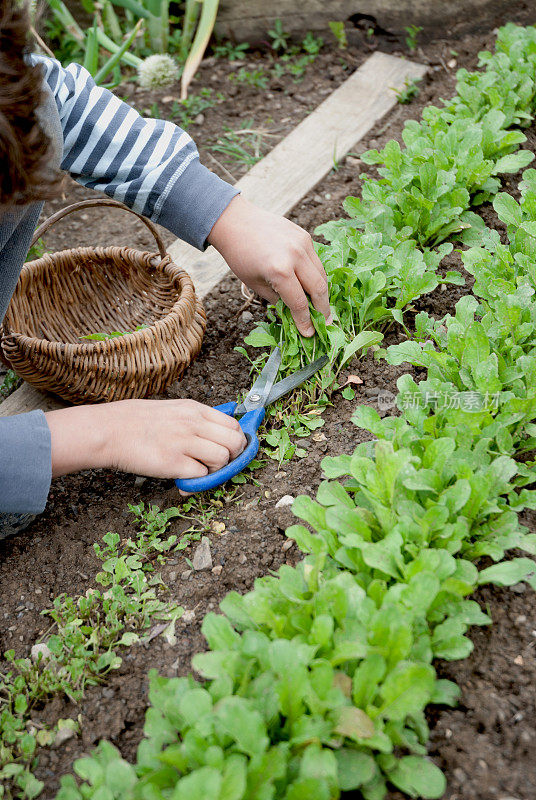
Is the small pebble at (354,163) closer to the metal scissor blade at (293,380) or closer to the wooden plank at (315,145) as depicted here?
the wooden plank at (315,145)

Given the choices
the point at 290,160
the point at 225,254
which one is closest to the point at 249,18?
the point at 290,160

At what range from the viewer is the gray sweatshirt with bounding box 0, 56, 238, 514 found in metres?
1.81

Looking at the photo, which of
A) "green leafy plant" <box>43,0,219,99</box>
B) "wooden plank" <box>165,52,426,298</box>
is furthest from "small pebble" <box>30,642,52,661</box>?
"green leafy plant" <box>43,0,219,99</box>

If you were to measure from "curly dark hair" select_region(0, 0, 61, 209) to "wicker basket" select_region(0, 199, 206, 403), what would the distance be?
1.53 ft

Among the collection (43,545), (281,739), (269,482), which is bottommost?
(43,545)

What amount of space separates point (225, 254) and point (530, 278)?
0.72 meters

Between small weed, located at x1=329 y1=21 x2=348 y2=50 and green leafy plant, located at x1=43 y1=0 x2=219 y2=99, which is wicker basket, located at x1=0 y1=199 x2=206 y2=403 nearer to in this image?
green leafy plant, located at x1=43 y1=0 x2=219 y2=99

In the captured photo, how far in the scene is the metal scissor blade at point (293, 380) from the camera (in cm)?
177

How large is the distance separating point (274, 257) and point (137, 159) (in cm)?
48

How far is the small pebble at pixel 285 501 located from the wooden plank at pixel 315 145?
34.9 inches

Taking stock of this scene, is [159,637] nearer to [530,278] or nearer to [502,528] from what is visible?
[502,528]

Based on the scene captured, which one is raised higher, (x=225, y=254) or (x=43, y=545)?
(x=225, y=254)

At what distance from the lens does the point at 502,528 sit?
133 cm

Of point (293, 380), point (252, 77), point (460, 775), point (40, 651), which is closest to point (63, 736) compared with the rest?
point (40, 651)
